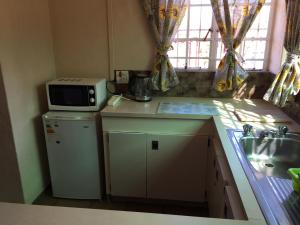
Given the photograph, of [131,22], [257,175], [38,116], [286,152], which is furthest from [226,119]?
[38,116]

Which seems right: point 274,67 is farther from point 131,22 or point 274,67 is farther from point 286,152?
point 131,22

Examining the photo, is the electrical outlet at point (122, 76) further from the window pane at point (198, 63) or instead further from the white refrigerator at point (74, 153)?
the window pane at point (198, 63)

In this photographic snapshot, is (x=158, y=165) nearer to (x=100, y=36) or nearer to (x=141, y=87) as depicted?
(x=141, y=87)

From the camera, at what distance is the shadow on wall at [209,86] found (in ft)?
8.61

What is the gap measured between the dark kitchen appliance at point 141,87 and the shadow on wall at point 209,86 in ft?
0.60

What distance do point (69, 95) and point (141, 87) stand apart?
66 centimetres

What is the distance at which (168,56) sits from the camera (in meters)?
2.62

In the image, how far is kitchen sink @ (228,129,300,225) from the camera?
109 centimetres

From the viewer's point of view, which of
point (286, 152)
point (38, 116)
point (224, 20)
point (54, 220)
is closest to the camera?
point (54, 220)

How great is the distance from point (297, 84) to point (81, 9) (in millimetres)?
2007

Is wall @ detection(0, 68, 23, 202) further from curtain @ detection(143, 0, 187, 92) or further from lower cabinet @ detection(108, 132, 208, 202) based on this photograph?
curtain @ detection(143, 0, 187, 92)

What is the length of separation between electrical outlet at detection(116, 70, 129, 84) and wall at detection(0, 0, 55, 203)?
0.68 meters

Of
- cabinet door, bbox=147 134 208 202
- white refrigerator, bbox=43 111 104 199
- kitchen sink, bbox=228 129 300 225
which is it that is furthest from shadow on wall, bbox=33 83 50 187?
kitchen sink, bbox=228 129 300 225

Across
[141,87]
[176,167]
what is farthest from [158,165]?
[141,87]
